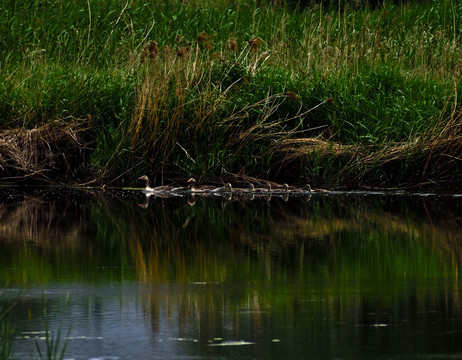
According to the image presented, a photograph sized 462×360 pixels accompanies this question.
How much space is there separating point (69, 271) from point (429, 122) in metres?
7.67

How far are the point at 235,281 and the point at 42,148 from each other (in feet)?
25.2

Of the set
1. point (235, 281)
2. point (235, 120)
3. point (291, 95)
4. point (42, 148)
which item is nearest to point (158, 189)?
point (235, 120)

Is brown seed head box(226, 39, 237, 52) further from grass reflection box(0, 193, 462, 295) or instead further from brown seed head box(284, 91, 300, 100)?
grass reflection box(0, 193, 462, 295)

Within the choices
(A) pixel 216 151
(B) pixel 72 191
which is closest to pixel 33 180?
(B) pixel 72 191

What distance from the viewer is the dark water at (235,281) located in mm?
5266

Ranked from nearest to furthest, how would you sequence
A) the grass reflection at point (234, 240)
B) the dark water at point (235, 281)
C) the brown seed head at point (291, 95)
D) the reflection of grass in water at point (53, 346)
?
the reflection of grass in water at point (53, 346), the dark water at point (235, 281), the grass reflection at point (234, 240), the brown seed head at point (291, 95)

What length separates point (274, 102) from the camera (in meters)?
14.3

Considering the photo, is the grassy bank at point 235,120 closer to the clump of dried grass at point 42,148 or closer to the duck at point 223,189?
the clump of dried grass at point 42,148

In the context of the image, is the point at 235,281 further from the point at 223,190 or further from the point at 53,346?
the point at 223,190

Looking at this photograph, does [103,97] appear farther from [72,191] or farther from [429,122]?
[429,122]

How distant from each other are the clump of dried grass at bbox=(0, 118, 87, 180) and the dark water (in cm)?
207

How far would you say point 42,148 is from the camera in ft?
46.6

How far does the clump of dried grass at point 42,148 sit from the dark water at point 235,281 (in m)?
2.07

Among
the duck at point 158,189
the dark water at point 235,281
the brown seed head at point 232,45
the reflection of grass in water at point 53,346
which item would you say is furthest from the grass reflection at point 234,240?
the brown seed head at point 232,45
